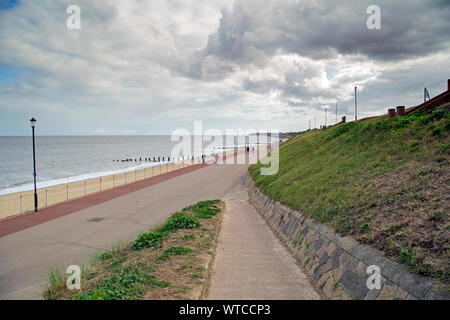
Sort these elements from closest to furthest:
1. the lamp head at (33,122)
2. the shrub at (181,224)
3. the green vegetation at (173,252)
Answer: the green vegetation at (173,252)
the shrub at (181,224)
the lamp head at (33,122)

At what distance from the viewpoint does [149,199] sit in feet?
63.1

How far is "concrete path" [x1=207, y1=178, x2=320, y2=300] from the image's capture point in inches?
211

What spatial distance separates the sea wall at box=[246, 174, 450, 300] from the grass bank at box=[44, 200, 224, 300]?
7.90ft

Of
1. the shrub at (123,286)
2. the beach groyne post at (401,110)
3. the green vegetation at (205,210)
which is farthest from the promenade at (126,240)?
the beach groyne post at (401,110)

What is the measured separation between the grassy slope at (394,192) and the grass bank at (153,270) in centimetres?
336

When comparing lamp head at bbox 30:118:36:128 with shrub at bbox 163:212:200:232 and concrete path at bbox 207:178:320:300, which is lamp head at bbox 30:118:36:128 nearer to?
shrub at bbox 163:212:200:232

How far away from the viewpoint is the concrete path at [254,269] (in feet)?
A: 17.6

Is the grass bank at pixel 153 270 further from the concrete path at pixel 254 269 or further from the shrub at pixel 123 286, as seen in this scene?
the concrete path at pixel 254 269

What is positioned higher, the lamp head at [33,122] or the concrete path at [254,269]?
the lamp head at [33,122]

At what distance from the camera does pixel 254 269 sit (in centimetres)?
655

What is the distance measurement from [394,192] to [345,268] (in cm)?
243

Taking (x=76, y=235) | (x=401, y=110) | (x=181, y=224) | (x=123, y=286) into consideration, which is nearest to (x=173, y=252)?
(x=123, y=286)
